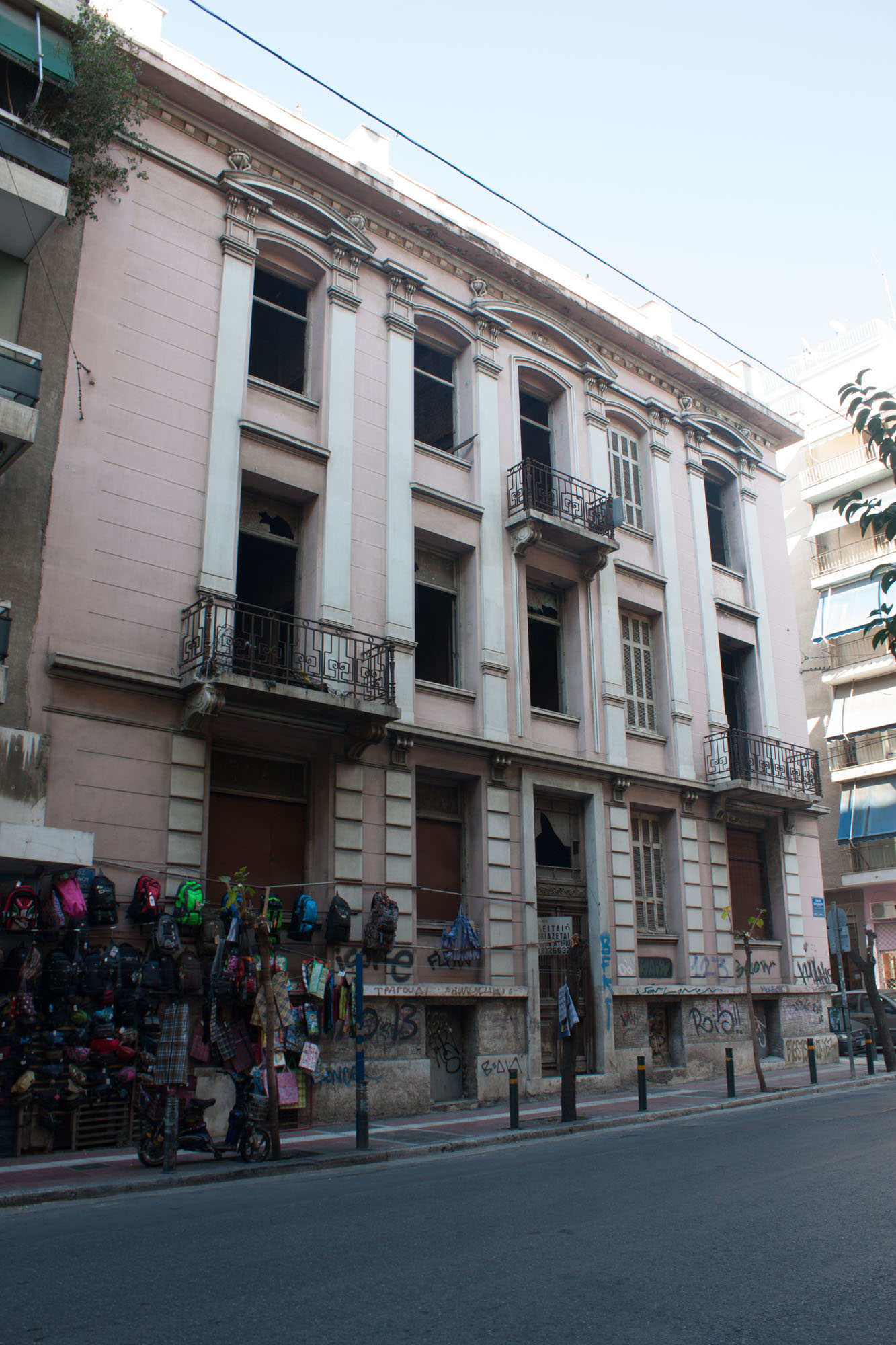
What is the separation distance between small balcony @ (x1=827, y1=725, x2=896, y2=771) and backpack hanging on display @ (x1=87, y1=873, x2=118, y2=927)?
2759cm

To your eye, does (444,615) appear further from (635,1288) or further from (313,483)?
(635,1288)

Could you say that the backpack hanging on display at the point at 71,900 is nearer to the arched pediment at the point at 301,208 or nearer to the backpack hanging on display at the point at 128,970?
the backpack hanging on display at the point at 128,970

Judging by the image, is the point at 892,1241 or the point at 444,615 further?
A: the point at 444,615

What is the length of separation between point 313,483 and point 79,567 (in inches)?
170

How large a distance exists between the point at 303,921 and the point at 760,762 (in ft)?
39.7

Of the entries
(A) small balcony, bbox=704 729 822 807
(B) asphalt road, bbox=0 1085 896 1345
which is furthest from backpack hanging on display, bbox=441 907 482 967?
(A) small balcony, bbox=704 729 822 807

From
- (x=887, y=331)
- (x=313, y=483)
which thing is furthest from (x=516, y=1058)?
(x=887, y=331)

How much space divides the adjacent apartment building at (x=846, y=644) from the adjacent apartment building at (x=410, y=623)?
35.6 feet

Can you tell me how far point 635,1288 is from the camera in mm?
5434

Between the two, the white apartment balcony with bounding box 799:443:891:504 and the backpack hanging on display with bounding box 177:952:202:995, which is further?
the white apartment balcony with bounding box 799:443:891:504

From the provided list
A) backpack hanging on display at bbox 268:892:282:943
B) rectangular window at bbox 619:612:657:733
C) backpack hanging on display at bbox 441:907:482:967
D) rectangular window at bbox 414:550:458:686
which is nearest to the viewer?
backpack hanging on display at bbox 268:892:282:943

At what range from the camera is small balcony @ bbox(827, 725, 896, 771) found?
112ft

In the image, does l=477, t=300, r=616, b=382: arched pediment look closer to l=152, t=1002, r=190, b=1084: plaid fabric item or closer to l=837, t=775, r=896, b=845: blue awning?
l=152, t=1002, r=190, b=1084: plaid fabric item

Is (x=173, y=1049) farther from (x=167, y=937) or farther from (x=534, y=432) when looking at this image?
(x=534, y=432)
